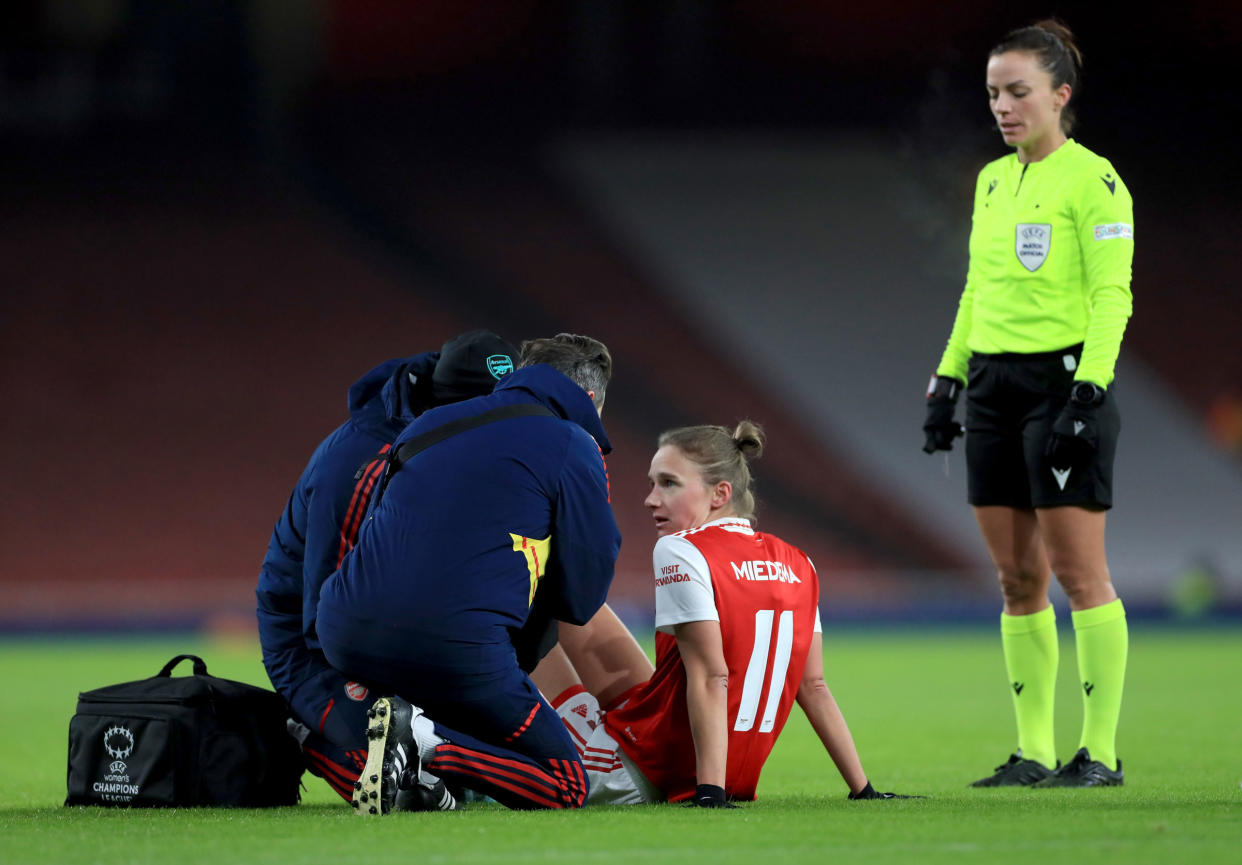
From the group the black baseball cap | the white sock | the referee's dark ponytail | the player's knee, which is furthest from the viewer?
the player's knee

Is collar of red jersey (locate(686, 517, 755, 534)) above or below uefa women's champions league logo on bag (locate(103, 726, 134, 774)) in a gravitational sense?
above

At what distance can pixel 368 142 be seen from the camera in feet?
62.0

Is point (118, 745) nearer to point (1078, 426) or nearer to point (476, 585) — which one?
point (476, 585)

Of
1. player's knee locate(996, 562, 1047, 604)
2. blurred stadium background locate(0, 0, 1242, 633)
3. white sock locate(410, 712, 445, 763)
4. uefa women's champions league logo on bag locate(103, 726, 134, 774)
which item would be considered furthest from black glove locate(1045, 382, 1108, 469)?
blurred stadium background locate(0, 0, 1242, 633)

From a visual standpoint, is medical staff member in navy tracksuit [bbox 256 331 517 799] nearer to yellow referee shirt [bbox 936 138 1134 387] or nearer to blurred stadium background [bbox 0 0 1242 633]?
yellow referee shirt [bbox 936 138 1134 387]

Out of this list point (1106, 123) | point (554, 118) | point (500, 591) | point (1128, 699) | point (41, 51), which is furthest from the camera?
point (554, 118)

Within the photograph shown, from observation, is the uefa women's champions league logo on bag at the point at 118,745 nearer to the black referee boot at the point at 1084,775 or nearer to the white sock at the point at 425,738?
the white sock at the point at 425,738

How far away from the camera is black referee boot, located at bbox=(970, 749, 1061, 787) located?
4703mm

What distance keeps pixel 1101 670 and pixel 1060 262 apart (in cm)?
126

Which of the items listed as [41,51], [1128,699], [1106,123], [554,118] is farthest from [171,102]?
[1128,699]

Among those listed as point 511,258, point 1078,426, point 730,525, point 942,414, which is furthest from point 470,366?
point 511,258

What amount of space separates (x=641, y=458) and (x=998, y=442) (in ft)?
45.1

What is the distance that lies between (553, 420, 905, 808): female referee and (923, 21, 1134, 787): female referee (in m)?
0.91

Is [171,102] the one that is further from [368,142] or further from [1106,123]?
[1106,123]
